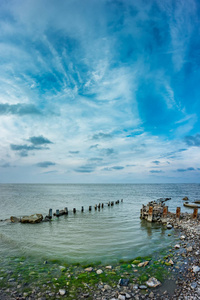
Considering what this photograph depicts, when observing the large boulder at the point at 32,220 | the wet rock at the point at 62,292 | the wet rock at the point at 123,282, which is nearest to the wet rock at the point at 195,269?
the wet rock at the point at 123,282

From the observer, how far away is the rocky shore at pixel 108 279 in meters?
7.47

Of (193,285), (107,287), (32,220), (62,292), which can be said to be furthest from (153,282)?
(32,220)

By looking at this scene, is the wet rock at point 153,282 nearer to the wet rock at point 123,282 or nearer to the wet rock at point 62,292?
the wet rock at point 123,282

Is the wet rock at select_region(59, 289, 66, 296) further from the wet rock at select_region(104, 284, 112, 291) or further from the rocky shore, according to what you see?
the wet rock at select_region(104, 284, 112, 291)

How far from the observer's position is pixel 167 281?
8398 millimetres

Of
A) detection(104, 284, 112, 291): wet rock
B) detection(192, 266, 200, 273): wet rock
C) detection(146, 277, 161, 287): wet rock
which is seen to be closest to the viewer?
detection(104, 284, 112, 291): wet rock

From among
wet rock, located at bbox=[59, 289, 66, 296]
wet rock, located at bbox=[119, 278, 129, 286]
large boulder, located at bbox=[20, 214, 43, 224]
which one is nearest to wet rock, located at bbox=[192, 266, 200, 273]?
wet rock, located at bbox=[119, 278, 129, 286]

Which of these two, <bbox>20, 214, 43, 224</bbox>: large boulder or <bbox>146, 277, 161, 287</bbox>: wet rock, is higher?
<bbox>146, 277, 161, 287</bbox>: wet rock

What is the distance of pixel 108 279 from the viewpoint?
8789 millimetres

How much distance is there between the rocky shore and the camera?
747 cm

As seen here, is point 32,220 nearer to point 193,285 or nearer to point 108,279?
point 108,279

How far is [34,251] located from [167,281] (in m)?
10.0

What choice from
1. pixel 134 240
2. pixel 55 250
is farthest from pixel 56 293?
pixel 134 240

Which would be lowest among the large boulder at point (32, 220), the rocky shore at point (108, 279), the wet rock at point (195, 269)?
the large boulder at point (32, 220)
